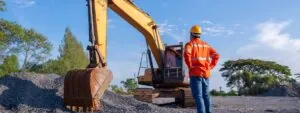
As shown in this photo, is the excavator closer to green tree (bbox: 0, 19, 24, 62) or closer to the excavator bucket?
the excavator bucket

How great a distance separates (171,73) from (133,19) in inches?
86.6

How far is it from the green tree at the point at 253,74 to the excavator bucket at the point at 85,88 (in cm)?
2888

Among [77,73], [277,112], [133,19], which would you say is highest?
[133,19]

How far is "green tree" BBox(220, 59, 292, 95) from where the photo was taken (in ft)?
127

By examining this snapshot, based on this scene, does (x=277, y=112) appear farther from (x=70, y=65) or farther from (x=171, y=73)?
(x=70, y=65)

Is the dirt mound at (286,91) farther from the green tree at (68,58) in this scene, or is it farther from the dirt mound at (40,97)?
the dirt mound at (40,97)

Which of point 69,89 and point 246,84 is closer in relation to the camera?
point 69,89

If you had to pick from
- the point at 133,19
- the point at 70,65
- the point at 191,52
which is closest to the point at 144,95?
the point at 133,19

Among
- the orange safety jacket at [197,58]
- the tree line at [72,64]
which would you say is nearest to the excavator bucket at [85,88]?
the orange safety jacket at [197,58]

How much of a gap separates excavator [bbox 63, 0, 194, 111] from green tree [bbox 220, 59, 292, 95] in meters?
23.9

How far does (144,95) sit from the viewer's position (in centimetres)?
1505

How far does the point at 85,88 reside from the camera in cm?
1015

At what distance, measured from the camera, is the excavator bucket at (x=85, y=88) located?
10.1 metres

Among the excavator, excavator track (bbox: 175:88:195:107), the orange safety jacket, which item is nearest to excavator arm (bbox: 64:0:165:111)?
the excavator
